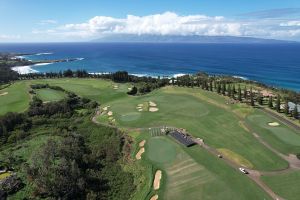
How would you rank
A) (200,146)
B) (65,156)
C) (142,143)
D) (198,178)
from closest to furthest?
(198,178) < (65,156) < (200,146) < (142,143)

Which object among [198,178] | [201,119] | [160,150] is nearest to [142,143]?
[160,150]

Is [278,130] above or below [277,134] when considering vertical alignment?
above

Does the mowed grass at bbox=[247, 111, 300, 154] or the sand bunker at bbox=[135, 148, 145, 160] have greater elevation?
the mowed grass at bbox=[247, 111, 300, 154]

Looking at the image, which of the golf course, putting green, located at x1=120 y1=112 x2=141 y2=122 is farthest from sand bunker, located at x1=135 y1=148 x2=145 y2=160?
putting green, located at x1=120 y1=112 x2=141 y2=122

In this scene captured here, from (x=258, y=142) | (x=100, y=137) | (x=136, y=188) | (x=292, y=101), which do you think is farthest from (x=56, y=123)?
(x=292, y=101)

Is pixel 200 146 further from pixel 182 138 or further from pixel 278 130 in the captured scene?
pixel 278 130

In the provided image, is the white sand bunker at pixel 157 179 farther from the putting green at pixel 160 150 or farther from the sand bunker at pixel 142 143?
the sand bunker at pixel 142 143

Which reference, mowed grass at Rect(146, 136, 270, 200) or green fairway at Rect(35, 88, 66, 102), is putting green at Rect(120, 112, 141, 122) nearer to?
mowed grass at Rect(146, 136, 270, 200)
